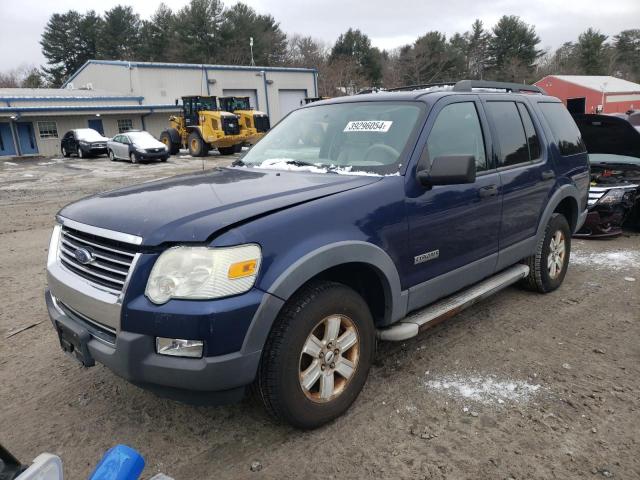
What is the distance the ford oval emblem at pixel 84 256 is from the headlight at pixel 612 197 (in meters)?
→ 6.60

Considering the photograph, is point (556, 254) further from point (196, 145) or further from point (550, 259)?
point (196, 145)

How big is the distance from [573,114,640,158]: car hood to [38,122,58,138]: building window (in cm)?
3285

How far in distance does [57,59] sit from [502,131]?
7005 centimetres

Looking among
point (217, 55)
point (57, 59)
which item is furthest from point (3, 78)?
point (217, 55)

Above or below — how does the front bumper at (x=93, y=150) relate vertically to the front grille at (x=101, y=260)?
below

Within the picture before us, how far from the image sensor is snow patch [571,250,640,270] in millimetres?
5805

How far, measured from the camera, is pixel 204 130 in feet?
79.8

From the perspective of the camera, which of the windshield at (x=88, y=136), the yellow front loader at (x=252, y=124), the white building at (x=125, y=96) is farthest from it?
the white building at (x=125, y=96)

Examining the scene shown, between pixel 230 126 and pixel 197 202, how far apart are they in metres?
22.3

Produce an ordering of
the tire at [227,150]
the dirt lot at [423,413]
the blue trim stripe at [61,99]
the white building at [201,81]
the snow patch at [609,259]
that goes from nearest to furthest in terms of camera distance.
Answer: the dirt lot at [423,413], the snow patch at [609,259], the tire at [227,150], the blue trim stripe at [61,99], the white building at [201,81]

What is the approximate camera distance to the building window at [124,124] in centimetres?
3503

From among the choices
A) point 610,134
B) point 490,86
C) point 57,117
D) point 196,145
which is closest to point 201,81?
point 57,117

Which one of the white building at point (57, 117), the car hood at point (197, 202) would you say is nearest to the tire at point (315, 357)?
the car hood at point (197, 202)

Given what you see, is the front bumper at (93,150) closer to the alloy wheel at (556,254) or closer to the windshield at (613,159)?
the windshield at (613,159)
